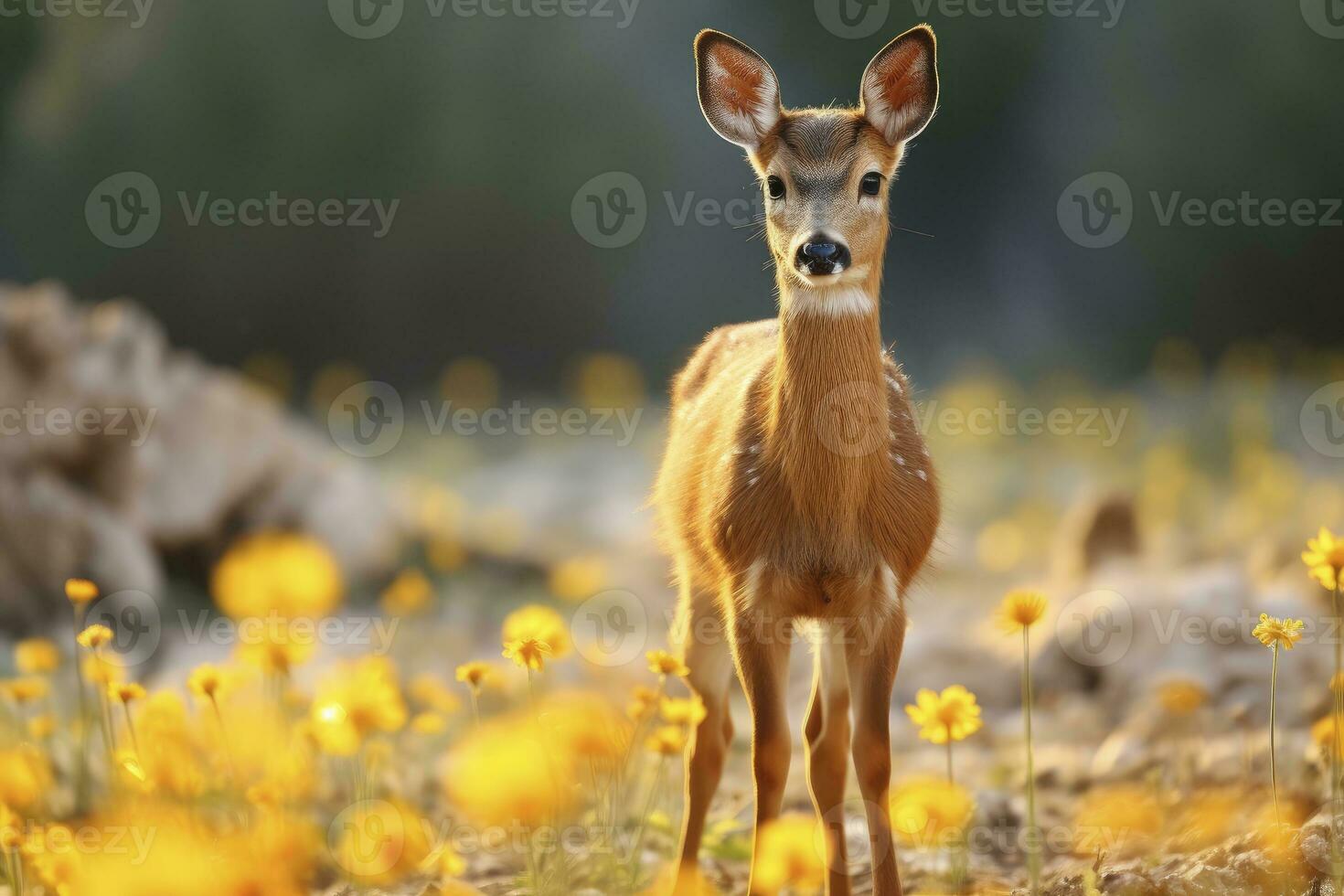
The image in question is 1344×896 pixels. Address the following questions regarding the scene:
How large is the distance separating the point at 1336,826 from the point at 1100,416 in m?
4.70

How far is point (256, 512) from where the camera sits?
24.1ft

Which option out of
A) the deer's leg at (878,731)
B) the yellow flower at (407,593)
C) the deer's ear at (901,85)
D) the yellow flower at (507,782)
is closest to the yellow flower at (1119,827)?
the deer's leg at (878,731)

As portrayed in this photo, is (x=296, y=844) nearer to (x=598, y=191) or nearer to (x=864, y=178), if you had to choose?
(x=864, y=178)

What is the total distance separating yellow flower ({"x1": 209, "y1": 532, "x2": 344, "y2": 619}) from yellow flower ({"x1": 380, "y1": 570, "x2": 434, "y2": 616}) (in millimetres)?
270

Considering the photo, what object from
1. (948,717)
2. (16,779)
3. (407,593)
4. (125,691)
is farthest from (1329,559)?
(407,593)

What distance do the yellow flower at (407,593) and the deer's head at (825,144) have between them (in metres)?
2.41

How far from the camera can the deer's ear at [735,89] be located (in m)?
3.91

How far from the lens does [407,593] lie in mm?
5402

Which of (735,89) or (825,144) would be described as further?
(735,89)

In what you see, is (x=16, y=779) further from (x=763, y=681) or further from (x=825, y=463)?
(x=825, y=463)

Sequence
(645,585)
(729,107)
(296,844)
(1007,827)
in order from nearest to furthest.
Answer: (296,844), (729,107), (1007,827), (645,585)

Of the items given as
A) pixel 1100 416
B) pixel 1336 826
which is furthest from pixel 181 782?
pixel 1100 416

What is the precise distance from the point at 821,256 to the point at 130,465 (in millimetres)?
4842

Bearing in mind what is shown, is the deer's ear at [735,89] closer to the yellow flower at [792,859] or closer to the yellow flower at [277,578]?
the yellow flower at [277,578]
